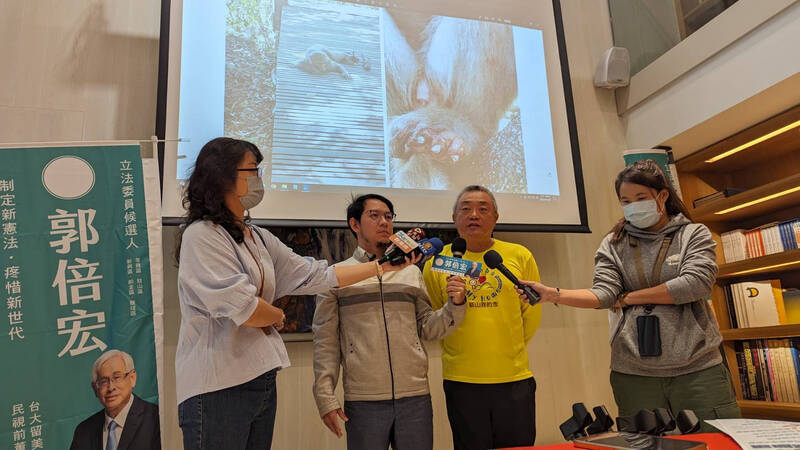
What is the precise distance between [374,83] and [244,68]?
2.49ft

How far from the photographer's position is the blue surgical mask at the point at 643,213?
6.88ft

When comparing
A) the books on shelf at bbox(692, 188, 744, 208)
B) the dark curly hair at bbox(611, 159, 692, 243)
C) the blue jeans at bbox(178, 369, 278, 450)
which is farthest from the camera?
the books on shelf at bbox(692, 188, 744, 208)

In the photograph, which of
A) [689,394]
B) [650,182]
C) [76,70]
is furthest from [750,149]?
[76,70]

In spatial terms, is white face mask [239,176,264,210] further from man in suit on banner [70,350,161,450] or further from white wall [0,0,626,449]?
white wall [0,0,626,449]

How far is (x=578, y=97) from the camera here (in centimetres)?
393

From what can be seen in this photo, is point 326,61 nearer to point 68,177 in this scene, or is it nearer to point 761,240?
point 68,177

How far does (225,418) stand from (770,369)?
3.36 meters

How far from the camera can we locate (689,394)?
182cm

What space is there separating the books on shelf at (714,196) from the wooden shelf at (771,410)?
133cm

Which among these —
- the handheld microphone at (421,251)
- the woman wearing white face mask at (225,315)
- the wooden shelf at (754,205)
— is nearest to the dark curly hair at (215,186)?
the woman wearing white face mask at (225,315)

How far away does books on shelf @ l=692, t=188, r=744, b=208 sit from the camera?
3.51m

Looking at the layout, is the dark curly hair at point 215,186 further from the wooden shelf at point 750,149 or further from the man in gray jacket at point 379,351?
the wooden shelf at point 750,149

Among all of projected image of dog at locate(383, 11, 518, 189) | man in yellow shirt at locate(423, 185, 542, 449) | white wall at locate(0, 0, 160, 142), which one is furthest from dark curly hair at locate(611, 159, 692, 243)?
white wall at locate(0, 0, 160, 142)

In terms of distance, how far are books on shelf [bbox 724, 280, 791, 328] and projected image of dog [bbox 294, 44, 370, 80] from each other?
287 cm
